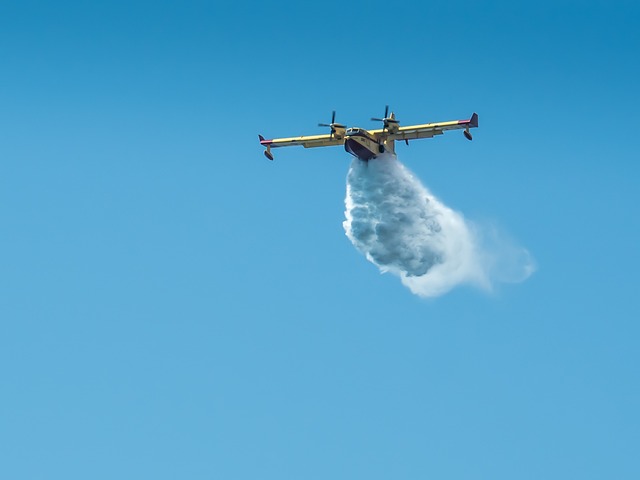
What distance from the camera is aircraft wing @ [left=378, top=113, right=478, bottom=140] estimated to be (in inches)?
5723

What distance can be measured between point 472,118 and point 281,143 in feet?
38.2

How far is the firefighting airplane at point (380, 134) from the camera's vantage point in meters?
144

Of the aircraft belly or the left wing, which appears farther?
the left wing

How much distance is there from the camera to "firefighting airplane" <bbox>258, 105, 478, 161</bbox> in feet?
473

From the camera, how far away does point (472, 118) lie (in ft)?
477

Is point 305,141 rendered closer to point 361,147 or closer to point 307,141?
point 307,141

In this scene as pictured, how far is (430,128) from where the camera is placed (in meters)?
146

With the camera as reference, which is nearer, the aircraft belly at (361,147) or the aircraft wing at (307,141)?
the aircraft belly at (361,147)

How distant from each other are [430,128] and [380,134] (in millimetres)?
2690

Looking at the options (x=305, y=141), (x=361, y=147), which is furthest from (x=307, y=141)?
(x=361, y=147)

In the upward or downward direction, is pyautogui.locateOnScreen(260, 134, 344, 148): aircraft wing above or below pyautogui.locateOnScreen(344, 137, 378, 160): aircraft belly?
above

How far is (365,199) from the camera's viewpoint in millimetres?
147750

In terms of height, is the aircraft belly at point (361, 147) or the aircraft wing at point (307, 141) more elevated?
the aircraft wing at point (307, 141)

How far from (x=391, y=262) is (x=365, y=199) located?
3905 mm
